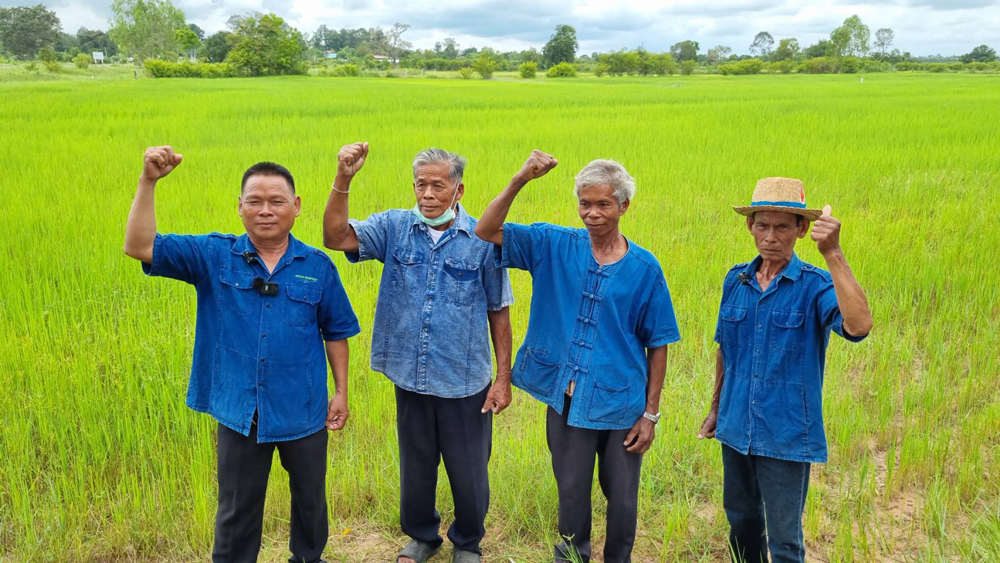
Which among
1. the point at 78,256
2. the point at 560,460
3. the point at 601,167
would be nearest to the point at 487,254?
the point at 601,167

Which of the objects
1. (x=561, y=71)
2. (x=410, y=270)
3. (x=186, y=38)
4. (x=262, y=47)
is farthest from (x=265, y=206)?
(x=186, y=38)

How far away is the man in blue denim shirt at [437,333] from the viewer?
7.65ft

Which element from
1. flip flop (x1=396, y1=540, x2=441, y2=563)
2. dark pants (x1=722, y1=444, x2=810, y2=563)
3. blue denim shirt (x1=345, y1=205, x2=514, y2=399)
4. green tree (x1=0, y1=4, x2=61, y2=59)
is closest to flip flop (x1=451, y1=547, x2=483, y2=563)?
flip flop (x1=396, y1=540, x2=441, y2=563)

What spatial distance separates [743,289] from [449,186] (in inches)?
39.9

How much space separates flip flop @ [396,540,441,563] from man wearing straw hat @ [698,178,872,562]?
1.15 m

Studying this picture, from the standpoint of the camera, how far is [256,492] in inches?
85.3

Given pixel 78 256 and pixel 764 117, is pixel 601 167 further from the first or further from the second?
pixel 764 117

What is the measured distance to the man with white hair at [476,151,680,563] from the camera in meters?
2.17

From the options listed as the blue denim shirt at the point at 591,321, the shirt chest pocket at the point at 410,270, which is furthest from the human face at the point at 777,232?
the shirt chest pocket at the point at 410,270

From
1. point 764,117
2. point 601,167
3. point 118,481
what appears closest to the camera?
point 601,167

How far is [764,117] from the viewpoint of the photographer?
14852mm

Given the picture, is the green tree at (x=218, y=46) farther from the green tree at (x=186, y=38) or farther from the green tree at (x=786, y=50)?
the green tree at (x=786, y=50)

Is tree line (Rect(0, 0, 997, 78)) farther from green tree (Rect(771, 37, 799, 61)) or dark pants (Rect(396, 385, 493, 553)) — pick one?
dark pants (Rect(396, 385, 493, 553))

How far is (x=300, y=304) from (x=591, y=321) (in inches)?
36.3
